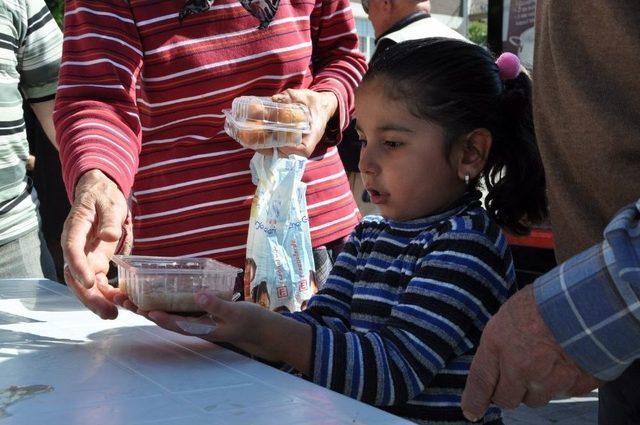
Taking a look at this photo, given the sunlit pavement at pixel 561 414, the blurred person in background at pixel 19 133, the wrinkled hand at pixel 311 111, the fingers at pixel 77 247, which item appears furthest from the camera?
the sunlit pavement at pixel 561 414

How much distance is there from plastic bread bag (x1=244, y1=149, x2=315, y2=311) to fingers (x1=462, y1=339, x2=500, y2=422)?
0.68 m

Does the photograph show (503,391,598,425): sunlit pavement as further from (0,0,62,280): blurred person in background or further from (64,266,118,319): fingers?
(64,266,118,319): fingers

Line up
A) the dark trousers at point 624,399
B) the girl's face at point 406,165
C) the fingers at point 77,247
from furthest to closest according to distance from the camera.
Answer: the girl's face at point 406,165
the fingers at point 77,247
the dark trousers at point 624,399

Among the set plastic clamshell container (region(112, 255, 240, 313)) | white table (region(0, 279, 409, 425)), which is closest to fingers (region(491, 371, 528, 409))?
white table (region(0, 279, 409, 425))

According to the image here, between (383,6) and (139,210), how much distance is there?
2.69 meters

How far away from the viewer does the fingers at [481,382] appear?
119 cm

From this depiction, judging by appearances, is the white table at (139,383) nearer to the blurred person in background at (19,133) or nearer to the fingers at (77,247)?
the fingers at (77,247)

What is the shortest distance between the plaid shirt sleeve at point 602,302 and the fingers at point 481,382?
92mm

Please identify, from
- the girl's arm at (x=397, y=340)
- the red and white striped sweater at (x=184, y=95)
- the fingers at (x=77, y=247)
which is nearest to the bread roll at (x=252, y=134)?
the red and white striped sweater at (x=184, y=95)

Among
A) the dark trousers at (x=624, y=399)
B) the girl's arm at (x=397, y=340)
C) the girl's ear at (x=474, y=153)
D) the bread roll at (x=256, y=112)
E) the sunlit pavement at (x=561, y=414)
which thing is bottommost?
the sunlit pavement at (x=561, y=414)

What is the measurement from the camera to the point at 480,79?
5.70 ft

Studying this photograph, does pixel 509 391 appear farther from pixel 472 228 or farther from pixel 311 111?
pixel 311 111

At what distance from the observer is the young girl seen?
4.74ft

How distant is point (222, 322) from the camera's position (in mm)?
1391
